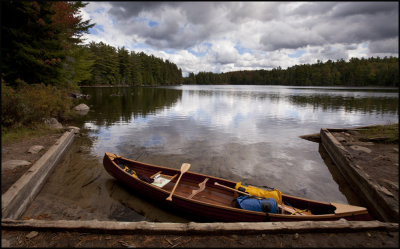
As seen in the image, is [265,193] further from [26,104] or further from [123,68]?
[123,68]

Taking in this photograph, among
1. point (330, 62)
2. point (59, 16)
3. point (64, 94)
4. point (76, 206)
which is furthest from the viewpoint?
point (330, 62)

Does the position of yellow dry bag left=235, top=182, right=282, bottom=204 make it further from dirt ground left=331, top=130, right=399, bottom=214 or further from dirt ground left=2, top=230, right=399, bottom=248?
dirt ground left=331, top=130, right=399, bottom=214

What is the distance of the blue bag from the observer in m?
5.24

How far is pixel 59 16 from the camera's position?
1402 cm

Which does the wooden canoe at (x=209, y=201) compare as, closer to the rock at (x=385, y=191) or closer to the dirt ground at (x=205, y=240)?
the dirt ground at (x=205, y=240)

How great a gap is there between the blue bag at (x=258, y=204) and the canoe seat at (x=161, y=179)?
281 cm

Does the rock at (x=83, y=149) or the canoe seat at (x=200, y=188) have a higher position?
the rock at (x=83, y=149)

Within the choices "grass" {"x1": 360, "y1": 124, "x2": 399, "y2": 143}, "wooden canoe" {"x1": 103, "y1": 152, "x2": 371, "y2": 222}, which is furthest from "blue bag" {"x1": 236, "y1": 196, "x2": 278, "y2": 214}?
"grass" {"x1": 360, "y1": 124, "x2": 399, "y2": 143}

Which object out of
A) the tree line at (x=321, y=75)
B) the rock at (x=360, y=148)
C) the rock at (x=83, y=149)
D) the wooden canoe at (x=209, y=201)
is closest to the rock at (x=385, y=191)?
the wooden canoe at (x=209, y=201)

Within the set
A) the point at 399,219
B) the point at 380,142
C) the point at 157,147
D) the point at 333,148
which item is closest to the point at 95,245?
the point at 399,219

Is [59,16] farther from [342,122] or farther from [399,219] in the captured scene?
[342,122]

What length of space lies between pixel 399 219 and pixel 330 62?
6514 inches

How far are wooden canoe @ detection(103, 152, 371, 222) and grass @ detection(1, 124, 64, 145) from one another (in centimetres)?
511

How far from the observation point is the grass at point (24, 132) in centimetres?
925
